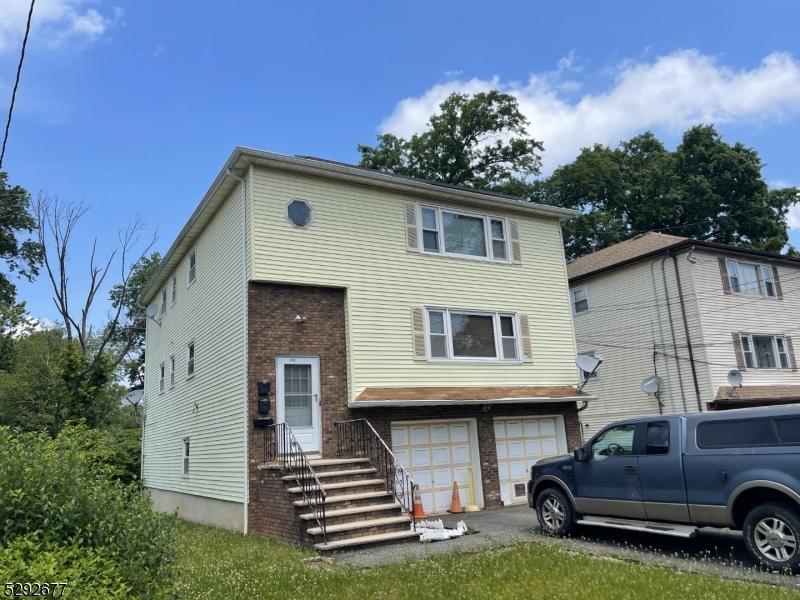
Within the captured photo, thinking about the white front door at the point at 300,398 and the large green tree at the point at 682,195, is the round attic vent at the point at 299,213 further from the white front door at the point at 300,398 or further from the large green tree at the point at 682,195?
the large green tree at the point at 682,195

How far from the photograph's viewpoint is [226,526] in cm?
1266

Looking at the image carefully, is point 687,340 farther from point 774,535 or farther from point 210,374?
point 210,374

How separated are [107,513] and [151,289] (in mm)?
19463

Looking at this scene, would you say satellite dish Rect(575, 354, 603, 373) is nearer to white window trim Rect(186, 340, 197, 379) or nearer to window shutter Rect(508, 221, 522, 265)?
window shutter Rect(508, 221, 522, 265)

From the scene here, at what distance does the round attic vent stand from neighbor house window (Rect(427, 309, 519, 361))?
12.1 ft

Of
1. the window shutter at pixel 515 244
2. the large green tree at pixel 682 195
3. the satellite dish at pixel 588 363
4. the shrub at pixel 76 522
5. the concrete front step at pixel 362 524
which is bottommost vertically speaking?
the concrete front step at pixel 362 524

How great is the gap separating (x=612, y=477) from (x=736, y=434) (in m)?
1.95

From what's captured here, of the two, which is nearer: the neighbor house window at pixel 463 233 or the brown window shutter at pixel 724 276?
the neighbor house window at pixel 463 233

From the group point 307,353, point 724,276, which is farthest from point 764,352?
point 307,353

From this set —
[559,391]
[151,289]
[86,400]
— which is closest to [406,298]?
[559,391]

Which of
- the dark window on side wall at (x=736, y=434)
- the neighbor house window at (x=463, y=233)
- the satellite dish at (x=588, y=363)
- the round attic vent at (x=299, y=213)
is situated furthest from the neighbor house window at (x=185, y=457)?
the dark window on side wall at (x=736, y=434)

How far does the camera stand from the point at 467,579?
6941 mm

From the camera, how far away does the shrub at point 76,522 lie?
3.96 metres

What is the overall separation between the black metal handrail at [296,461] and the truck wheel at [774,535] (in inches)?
234
